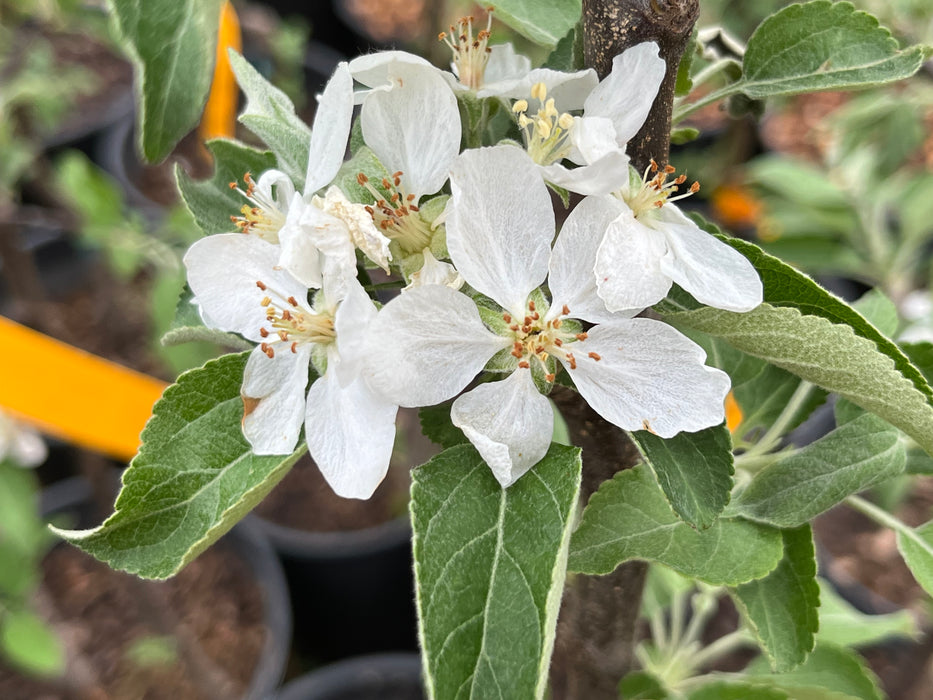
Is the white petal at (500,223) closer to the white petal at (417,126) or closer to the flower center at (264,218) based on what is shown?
the white petal at (417,126)

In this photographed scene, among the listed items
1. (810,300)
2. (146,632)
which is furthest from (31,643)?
(810,300)

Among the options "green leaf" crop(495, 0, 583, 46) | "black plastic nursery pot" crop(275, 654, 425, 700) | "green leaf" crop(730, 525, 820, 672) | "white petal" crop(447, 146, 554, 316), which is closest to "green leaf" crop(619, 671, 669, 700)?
"green leaf" crop(730, 525, 820, 672)

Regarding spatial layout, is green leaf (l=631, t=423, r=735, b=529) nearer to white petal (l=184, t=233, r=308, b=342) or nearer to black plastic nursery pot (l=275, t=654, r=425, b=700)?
white petal (l=184, t=233, r=308, b=342)

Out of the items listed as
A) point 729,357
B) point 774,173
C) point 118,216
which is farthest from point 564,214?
point 774,173

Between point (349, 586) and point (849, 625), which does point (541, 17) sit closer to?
point (849, 625)

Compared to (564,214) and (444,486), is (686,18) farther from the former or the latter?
(444,486)

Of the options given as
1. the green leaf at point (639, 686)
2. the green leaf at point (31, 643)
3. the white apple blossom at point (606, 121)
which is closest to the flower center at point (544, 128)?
the white apple blossom at point (606, 121)
